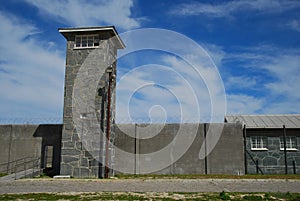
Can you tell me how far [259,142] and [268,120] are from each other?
2.40 metres

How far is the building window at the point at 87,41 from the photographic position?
48.3ft

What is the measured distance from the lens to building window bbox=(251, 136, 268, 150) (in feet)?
57.0

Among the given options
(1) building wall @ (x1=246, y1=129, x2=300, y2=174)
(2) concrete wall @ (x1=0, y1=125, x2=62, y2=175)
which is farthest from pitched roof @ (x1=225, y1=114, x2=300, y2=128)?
(2) concrete wall @ (x1=0, y1=125, x2=62, y2=175)

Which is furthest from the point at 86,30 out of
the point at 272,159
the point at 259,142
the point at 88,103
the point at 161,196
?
the point at 272,159

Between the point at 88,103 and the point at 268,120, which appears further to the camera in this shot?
the point at 268,120

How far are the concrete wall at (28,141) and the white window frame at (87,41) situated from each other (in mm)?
4164

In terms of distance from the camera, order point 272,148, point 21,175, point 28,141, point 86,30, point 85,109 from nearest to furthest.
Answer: point 21,175 < point 85,109 < point 86,30 < point 28,141 < point 272,148

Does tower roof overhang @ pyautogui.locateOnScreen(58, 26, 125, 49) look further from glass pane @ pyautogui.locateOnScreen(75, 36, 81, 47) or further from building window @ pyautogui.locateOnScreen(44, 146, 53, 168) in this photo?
building window @ pyautogui.locateOnScreen(44, 146, 53, 168)

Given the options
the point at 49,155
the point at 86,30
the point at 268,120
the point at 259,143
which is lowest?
the point at 49,155

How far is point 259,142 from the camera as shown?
57.3 feet

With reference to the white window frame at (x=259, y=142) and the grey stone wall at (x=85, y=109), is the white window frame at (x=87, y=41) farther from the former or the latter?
the white window frame at (x=259, y=142)

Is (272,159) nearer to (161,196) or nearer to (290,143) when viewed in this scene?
(290,143)

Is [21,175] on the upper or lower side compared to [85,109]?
lower

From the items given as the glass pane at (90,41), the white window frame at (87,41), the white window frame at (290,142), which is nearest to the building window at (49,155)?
the white window frame at (87,41)
